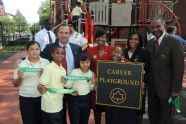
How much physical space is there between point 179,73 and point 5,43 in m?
27.2

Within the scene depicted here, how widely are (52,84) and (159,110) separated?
1705 millimetres

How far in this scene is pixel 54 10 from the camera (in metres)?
15.5

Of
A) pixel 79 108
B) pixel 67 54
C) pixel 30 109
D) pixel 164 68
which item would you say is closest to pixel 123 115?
pixel 79 108

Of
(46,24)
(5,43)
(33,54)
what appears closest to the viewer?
(33,54)

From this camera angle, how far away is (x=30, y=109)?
5.07 m

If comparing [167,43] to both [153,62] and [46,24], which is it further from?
[46,24]

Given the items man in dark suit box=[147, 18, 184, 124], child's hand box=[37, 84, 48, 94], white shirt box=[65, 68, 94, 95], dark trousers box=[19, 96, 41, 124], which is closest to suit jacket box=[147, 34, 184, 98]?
man in dark suit box=[147, 18, 184, 124]

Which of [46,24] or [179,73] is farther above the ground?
[46,24]

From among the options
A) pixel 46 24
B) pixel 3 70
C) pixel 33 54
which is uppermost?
pixel 46 24

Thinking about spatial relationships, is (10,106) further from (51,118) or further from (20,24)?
(20,24)

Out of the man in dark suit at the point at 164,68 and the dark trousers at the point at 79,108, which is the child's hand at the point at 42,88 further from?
the man in dark suit at the point at 164,68

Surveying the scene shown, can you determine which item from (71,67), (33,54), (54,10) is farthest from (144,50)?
(54,10)

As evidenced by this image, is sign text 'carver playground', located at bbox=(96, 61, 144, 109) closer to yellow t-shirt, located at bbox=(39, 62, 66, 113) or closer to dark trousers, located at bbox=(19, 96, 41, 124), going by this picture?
yellow t-shirt, located at bbox=(39, 62, 66, 113)

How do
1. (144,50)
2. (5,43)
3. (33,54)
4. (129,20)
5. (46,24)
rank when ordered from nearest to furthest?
(33,54) → (144,50) → (46,24) → (129,20) → (5,43)
